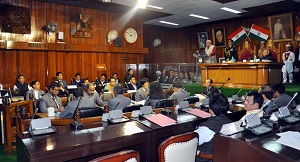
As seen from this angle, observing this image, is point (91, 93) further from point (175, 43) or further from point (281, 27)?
point (175, 43)

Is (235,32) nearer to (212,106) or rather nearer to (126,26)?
(126,26)

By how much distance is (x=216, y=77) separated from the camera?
7.27m

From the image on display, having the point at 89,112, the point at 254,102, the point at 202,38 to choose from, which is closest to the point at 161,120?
the point at 89,112

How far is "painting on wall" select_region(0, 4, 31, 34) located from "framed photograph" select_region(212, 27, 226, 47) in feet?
28.1

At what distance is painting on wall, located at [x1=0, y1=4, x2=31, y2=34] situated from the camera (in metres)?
7.80

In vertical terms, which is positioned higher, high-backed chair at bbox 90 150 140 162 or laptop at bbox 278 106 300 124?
laptop at bbox 278 106 300 124

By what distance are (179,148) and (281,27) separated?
33.7ft

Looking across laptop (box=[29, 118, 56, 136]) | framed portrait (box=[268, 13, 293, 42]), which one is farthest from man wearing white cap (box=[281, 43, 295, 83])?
laptop (box=[29, 118, 56, 136])

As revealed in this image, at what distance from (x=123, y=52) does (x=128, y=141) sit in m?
8.37

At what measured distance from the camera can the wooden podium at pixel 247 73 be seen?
613 cm

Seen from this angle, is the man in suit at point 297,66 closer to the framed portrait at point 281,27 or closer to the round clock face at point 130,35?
Result: the framed portrait at point 281,27

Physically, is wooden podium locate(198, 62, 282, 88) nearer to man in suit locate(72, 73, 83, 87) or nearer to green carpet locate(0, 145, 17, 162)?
man in suit locate(72, 73, 83, 87)

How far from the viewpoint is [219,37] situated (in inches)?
498

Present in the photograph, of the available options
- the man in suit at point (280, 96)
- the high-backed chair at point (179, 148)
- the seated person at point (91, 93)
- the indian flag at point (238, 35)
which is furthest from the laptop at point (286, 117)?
the indian flag at point (238, 35)
